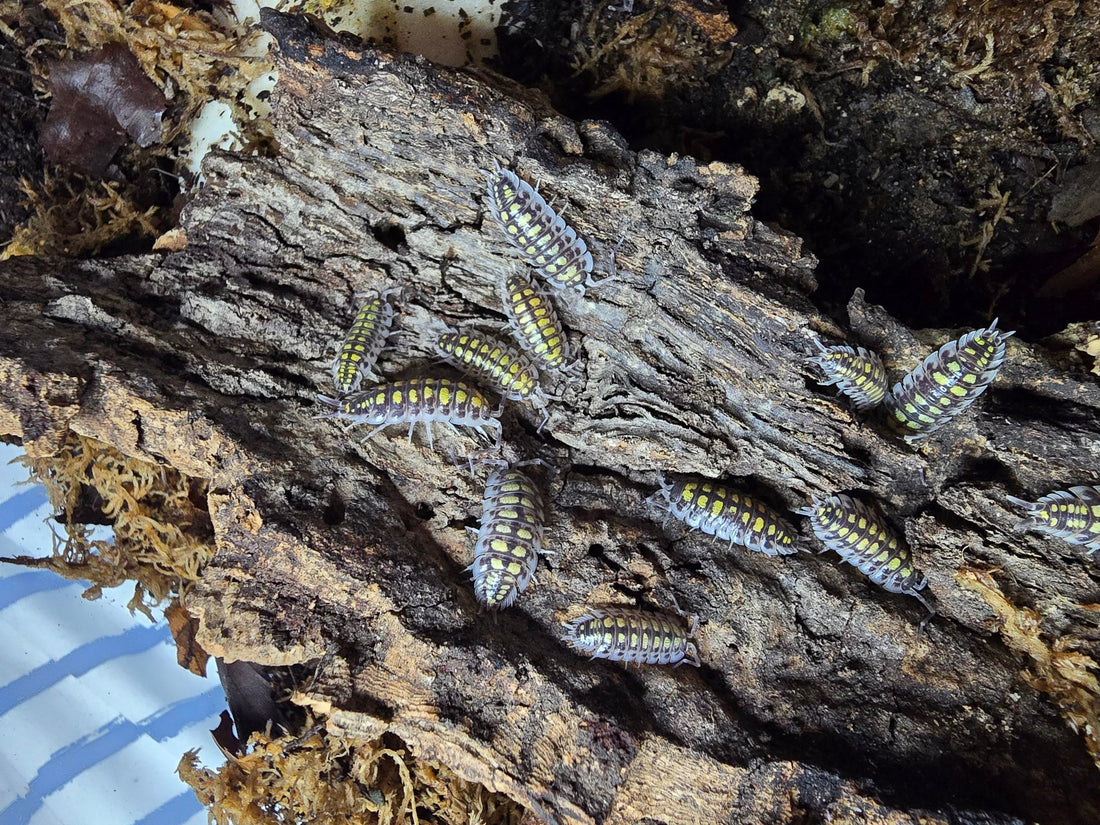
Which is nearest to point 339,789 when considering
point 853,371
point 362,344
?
point 362,344

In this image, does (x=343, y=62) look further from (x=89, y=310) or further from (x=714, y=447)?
(x=714, y=447)

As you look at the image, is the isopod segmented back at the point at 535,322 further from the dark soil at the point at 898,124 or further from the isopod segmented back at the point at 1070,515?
the isopod segmented back at the point at 1070,515

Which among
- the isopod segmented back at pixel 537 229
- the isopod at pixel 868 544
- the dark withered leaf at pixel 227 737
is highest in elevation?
the isopod segmented back at pixel 537 229

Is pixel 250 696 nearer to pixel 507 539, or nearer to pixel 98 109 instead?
pixel 507 539

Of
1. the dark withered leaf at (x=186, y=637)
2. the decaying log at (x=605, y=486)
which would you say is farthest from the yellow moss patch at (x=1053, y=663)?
the dark withered leaf at (x=186, y=637)

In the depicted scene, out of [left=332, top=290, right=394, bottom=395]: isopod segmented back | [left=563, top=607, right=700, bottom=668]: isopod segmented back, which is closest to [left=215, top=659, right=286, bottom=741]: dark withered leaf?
[left=332, top=290, right=394, bottom=395]: isopod segmented back

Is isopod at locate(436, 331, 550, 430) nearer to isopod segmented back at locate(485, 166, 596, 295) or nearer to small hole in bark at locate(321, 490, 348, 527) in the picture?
isopod segmented back at locate(485, 166, 596, 295)
